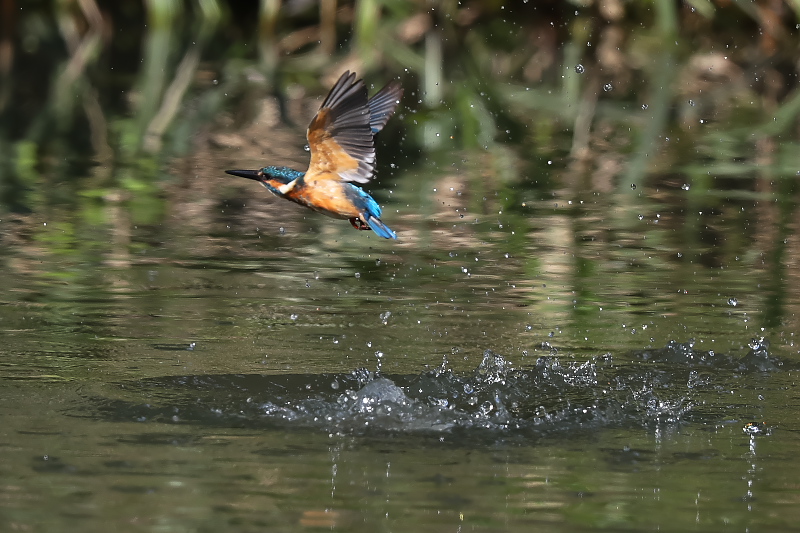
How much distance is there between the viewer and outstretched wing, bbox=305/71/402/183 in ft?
13.2

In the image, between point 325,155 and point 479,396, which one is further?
point 479,396

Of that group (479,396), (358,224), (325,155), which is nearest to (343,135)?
(325,155)

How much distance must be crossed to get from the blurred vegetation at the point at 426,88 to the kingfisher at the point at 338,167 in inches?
102

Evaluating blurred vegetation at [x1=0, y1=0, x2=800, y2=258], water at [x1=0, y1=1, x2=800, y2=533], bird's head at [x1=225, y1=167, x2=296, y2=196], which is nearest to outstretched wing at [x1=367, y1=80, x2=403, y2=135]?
bird's head at [x1=225, y1=167, x2=296, y2=196]

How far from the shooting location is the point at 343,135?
4.10m

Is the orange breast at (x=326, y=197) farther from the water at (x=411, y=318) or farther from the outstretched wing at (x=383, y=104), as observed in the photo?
the water at (x=411, y=318)

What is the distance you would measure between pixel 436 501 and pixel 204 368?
55.4 inches

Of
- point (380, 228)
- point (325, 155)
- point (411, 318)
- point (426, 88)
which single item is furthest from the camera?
point (426, 88)

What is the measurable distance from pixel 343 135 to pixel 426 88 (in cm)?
709

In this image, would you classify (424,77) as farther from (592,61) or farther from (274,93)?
(592,61)

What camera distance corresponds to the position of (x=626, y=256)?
20.3 ft

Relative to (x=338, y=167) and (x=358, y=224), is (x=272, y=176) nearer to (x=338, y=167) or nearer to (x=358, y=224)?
(x=338, y=167)

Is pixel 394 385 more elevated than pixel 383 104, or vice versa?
pixel 383 104

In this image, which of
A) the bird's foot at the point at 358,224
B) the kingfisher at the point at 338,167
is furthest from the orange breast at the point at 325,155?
the bird's foot at the point at 358,224
